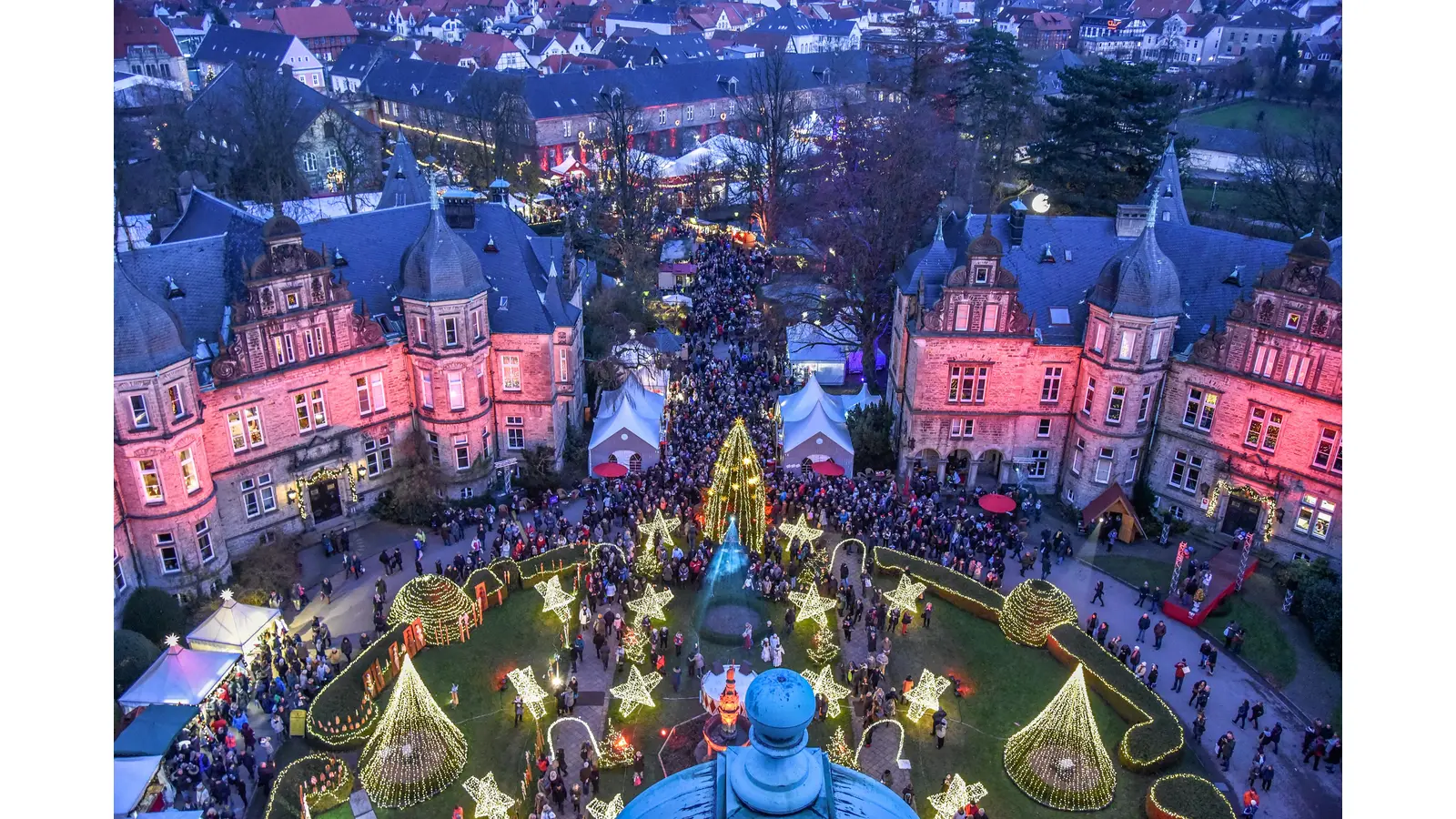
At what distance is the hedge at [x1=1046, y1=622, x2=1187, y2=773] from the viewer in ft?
88.3

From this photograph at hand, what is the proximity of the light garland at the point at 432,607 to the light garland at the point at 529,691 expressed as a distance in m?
3.87

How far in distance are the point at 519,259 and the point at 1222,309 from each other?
29.8 meters

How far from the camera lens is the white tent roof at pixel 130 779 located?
23016 millimetres

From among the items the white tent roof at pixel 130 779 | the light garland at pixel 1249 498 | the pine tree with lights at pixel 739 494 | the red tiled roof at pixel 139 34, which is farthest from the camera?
the red tiled roof at pixel 139 34

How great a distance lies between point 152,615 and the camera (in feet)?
101

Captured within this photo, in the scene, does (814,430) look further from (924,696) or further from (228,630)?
(228,630)

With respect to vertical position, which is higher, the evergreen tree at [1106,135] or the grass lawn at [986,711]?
the evergreen tree at [1106,135]

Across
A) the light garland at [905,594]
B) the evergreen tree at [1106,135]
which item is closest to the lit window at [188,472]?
the light garland at [905,594]

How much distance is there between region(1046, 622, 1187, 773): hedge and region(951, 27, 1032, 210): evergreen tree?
152ft

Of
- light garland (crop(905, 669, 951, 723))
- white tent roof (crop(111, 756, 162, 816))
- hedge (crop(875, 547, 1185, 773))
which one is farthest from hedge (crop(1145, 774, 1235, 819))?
white tent roof (crop(111, 756, 162, 816))

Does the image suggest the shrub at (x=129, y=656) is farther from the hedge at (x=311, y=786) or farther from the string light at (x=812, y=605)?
the string light at (x=812, y=605)

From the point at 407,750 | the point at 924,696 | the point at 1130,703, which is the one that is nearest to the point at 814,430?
the point at 924,696

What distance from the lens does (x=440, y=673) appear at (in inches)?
1212

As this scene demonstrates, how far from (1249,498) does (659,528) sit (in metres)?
23.8
